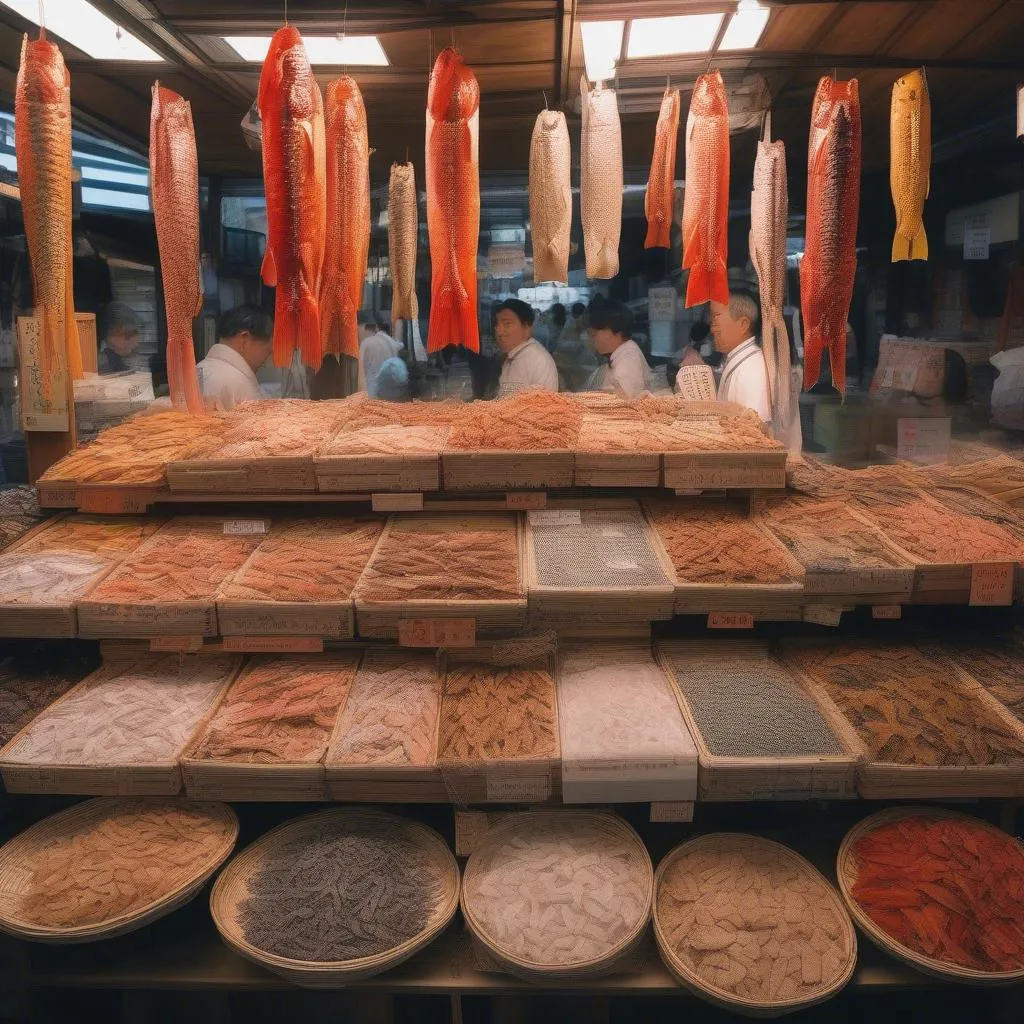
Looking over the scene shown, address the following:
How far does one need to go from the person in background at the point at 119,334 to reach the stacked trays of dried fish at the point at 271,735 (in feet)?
7.03

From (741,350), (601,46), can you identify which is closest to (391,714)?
(601,46)

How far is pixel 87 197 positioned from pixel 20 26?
3.76ft

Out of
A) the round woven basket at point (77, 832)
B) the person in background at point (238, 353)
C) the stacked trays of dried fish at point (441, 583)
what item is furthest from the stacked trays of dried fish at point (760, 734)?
the person in background at point (238, 353)

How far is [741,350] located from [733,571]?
2.29 m

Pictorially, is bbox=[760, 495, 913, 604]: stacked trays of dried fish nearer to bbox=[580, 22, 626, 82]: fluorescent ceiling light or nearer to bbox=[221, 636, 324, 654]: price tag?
bbox=[221, 636, 324, 654]: price tag

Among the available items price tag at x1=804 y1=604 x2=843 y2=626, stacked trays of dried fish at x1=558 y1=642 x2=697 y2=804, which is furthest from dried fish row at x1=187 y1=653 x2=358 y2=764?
price tag at x1=804 y1=604 x2=843 y2=626

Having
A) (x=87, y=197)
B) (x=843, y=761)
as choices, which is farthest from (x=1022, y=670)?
(x=87, y=197)

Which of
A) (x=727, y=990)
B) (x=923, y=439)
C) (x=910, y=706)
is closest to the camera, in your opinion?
(x=727, y=990)

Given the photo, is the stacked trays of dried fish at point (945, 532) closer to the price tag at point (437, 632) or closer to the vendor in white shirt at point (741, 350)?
the price tag at point (437, 632)

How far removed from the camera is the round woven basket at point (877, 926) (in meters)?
1.80

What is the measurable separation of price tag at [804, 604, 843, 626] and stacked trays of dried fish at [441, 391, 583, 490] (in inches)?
31.4

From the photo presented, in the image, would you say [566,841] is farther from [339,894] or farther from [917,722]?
[917,722]

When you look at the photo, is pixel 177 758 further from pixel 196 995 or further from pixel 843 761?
pixel 843 761

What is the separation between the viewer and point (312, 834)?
2250mm
